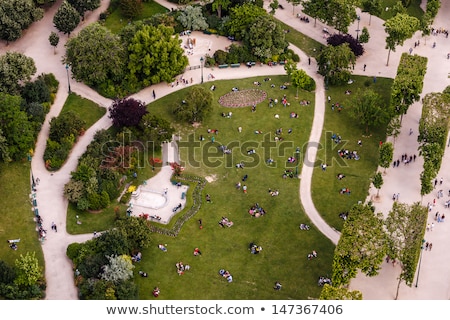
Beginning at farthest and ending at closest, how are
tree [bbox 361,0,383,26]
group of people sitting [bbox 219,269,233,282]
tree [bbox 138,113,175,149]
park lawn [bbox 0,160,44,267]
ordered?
tree [bbox 361,0,383,26], tree [bbox 138,113,175,149], park lawn [bbox 0,160,44,267], group of people sitting [bbox 219,269,233,282]

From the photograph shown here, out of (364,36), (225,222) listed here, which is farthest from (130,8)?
(225,222)

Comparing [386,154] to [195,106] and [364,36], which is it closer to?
[195,106]

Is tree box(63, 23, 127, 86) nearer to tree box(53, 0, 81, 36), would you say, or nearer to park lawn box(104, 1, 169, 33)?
tree box(53, 0, 81, 36)

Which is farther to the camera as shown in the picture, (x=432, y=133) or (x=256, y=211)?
(x=432, y=133)

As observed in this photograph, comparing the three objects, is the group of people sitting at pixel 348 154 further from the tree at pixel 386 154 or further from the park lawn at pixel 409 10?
the park lawn at pixel 409 10

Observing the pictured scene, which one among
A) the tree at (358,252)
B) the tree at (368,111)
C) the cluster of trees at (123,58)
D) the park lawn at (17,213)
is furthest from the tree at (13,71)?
the tree at (358,252)

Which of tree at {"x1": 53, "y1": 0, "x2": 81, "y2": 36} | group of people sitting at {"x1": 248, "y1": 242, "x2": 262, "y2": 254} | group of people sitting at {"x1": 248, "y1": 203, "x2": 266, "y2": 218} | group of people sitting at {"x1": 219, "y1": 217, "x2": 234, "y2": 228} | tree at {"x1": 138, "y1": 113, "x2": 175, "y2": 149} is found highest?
tree at {"x1": 53, "y1": 0, "x2": 81, "y2": 36}

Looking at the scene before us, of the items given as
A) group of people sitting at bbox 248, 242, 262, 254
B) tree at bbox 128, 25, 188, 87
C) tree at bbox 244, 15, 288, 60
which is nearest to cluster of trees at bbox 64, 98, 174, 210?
tree at bbox 128, 25, 188, 87
